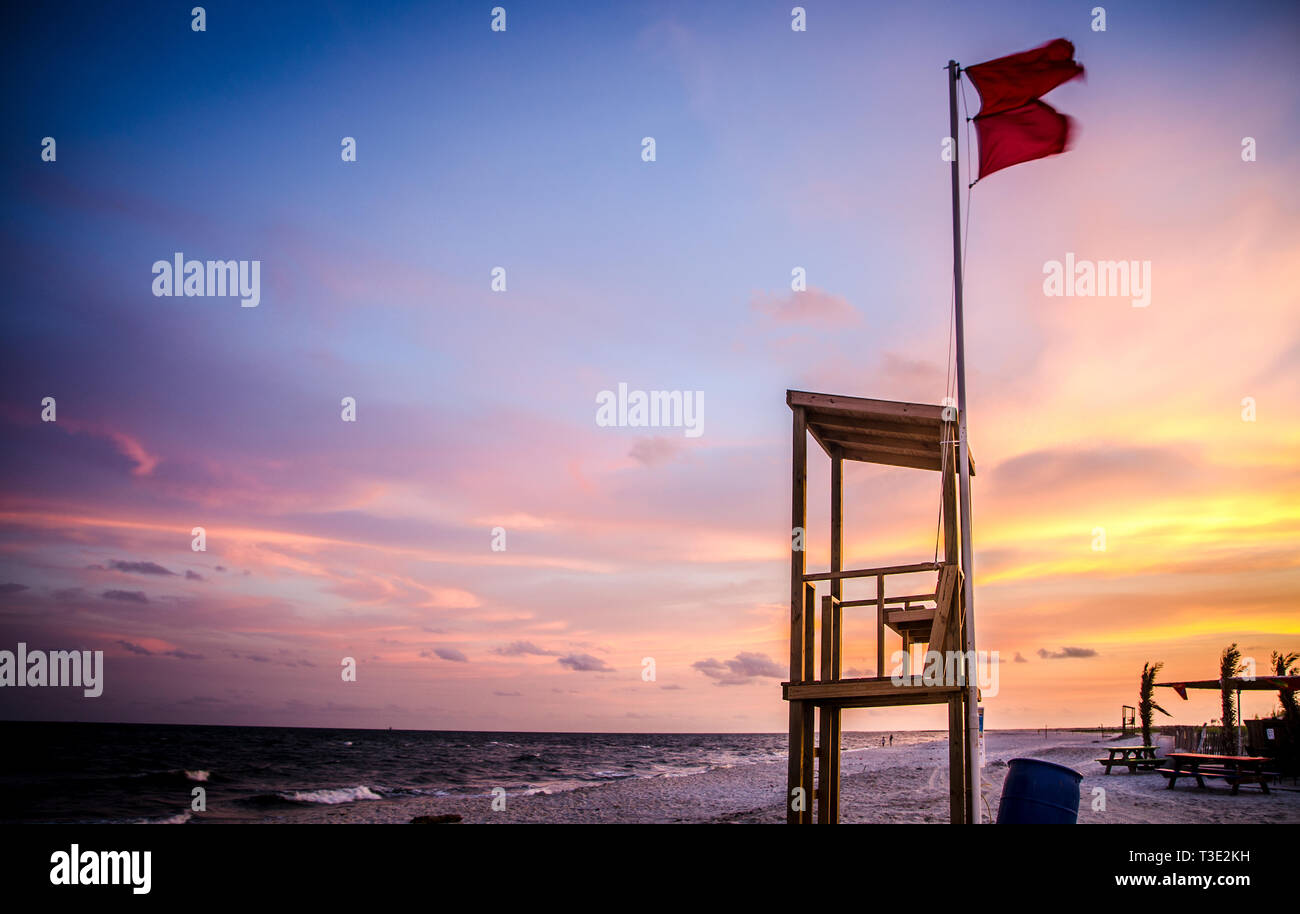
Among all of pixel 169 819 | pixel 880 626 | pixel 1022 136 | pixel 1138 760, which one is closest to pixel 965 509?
pixel 880 626

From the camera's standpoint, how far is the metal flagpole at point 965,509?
989 cm

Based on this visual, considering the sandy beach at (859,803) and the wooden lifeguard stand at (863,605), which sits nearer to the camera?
the wooden lifeguard stand at (863,605)

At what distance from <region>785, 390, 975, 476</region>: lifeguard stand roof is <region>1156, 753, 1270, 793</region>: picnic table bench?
11.4 m

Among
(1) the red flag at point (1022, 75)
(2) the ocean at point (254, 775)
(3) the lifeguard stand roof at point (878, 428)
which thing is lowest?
(2) the ocean at point (254, 775)

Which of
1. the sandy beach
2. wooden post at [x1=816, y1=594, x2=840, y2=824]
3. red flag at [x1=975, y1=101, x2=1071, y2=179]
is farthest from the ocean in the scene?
red flag at [x1=975, y1=101, x2=1071, y2=179]

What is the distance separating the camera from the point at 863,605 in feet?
40.6

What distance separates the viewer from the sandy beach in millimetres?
16344

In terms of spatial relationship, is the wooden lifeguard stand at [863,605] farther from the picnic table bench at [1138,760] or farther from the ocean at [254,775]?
the ocean at [254,775]

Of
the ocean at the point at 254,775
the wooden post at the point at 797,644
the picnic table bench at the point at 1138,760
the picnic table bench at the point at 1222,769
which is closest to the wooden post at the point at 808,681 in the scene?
the wooden post at the point at 797,644

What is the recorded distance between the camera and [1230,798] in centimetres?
1764

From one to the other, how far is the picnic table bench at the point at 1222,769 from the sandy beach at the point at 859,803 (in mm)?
279
